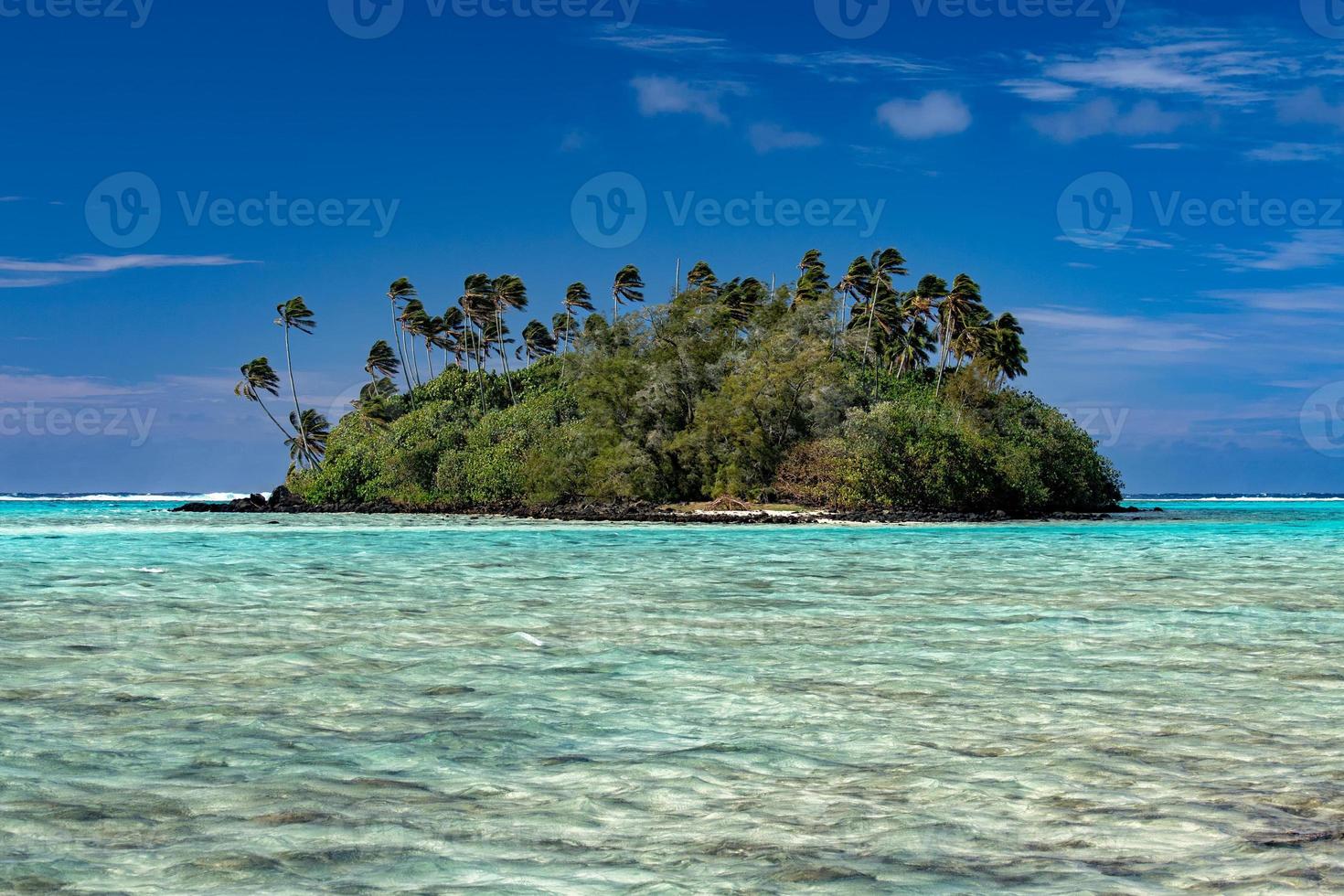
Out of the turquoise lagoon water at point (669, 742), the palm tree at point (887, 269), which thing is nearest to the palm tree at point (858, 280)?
the palm tree at point (887, 269)

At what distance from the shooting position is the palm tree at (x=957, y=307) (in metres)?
92.1

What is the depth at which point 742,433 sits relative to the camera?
2525 inches

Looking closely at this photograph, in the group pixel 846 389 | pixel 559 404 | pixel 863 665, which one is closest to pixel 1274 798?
pixel 863 665

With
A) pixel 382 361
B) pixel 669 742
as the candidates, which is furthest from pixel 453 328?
pixel 669 742

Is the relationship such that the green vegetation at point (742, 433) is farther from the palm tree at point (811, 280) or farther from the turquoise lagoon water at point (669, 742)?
the turquoise lagoon water at point (669, 742)

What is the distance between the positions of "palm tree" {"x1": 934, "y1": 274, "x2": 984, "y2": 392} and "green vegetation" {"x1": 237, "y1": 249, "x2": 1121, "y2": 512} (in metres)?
0.19

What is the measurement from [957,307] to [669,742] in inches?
3501

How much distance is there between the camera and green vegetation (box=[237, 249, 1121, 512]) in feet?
210

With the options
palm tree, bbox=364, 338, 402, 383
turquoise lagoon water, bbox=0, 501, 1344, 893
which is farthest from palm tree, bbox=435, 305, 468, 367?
turquoise lagoon water, bbox=0, 501, 1344, 893

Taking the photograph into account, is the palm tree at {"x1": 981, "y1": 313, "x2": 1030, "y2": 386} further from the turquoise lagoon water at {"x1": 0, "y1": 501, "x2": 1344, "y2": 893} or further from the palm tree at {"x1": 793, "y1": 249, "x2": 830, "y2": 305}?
the turquoise lagoon water at {"x1": 0, "y1": 501, "x2": 1344, "y2": 893}

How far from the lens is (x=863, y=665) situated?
36.9ft

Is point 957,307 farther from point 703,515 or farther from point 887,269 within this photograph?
point 703,515

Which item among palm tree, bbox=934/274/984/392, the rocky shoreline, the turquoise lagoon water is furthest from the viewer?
palm tree, bbox=934/274/984/392

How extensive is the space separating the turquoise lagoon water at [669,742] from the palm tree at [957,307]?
75974 mm
